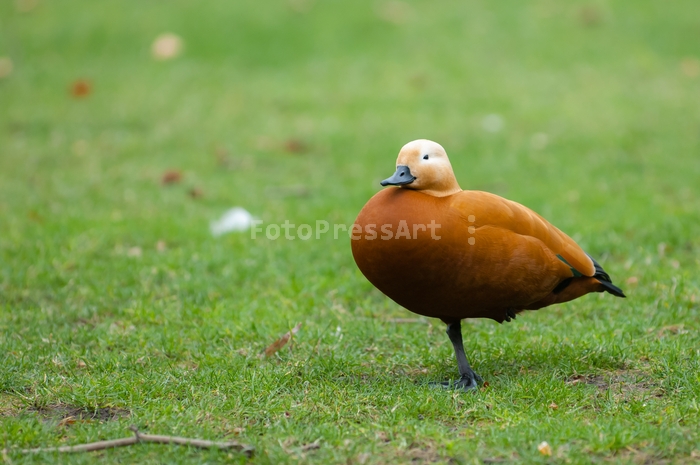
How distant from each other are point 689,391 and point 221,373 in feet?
7.08

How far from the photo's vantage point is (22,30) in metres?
11.7

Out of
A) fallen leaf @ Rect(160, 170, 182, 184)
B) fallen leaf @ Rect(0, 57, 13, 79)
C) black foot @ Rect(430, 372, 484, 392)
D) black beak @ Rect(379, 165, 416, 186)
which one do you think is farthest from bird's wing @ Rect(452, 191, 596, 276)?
fallen leaf @ Rect(0, 57, 13, 79)

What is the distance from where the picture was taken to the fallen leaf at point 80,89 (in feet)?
32.9

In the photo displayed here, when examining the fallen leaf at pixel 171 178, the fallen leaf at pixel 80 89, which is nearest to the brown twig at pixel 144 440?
the fallen leaf at pixel 171 178

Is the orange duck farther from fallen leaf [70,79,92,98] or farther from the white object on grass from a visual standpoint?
fallen leaf [70,79,92,98]

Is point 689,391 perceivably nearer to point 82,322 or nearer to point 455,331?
point 455,331

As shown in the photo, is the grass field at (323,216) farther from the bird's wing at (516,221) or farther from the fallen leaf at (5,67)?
the bird's wing at (516,221)

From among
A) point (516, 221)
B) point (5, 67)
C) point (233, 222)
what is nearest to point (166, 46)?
point (5, 67)

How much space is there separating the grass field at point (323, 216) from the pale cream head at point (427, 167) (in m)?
0.93

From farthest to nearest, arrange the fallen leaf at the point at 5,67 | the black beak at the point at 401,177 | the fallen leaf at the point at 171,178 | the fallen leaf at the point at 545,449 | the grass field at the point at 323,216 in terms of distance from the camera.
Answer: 1. the fallen leaf at the point at 5,67
2. the fallen leaf at the point at 171,178
3. the black beak at the point at 401,177
4. the grass field at the point at 323,216
5. the fallen leaf at the point at 545,449

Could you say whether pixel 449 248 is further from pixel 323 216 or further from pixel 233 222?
pixel 233 222

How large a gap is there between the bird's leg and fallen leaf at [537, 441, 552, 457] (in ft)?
2.12

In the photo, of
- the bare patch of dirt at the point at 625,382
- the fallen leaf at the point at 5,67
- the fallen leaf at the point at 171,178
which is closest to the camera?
the bare patch of dirt at the point at 625,382

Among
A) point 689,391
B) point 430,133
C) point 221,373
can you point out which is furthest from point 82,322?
point 430,133
